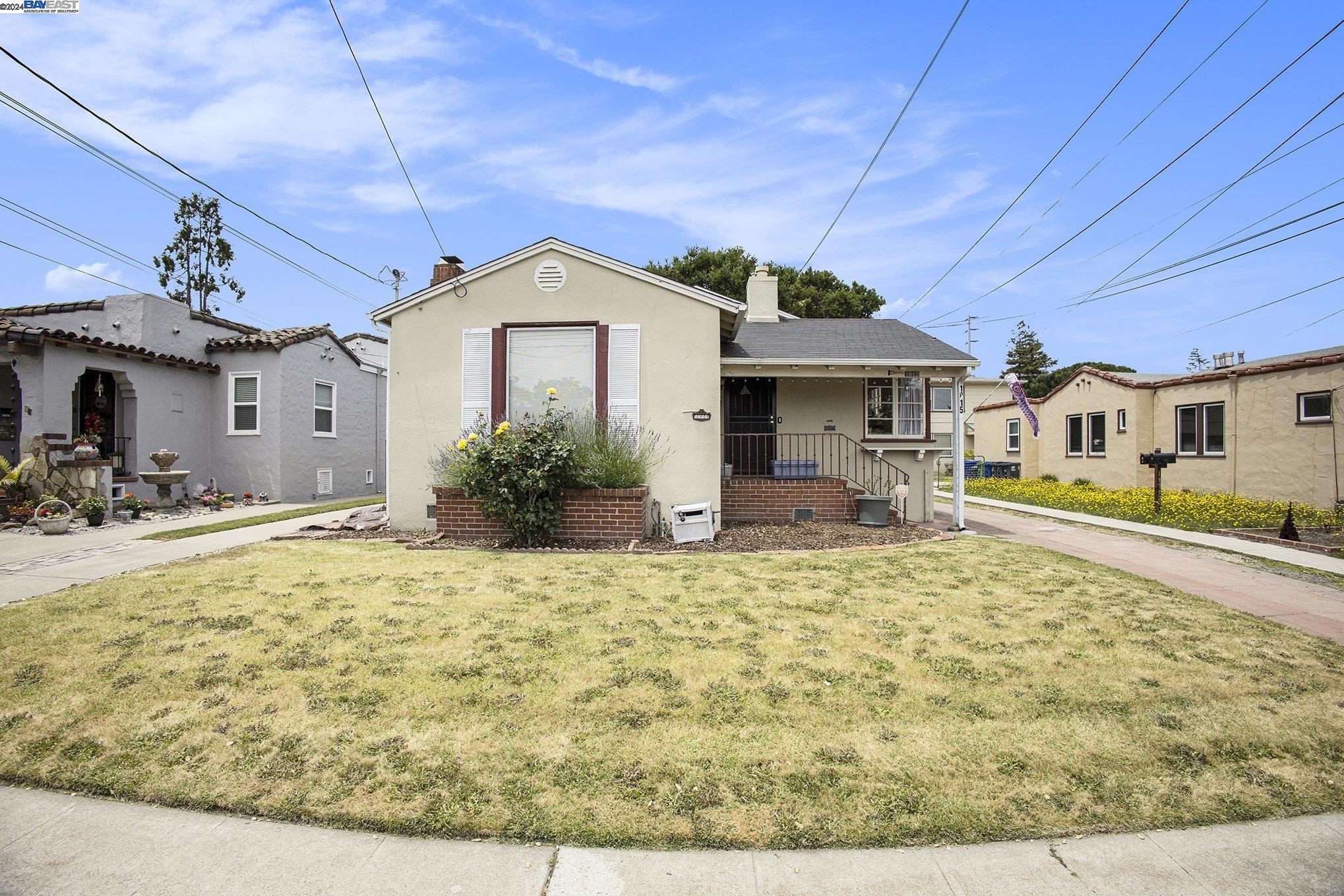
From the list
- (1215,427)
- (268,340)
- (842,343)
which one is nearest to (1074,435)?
(1215,427)

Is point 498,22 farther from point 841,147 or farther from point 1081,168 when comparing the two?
point 1081,168

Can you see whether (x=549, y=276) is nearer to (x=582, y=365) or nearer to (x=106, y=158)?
(x=582, y=365)

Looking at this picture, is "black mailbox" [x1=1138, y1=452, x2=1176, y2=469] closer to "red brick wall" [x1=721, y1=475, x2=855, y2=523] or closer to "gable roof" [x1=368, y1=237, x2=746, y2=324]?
"red brick wall" [x1=721, y1=475, x2=855, y2=523]

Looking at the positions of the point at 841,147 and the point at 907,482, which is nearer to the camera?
the point at 907,482

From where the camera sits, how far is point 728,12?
10.0 metres

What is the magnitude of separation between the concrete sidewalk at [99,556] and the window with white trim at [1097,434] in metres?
20.4

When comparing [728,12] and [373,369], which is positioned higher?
[728,12]

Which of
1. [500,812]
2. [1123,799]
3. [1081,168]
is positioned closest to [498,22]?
[500,812]

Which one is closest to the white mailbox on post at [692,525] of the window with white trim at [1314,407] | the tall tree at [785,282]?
the window with white trim at [1314,407]

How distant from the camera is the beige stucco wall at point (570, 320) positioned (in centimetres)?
975

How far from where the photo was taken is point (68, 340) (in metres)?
11.1

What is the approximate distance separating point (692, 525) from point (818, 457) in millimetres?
4168

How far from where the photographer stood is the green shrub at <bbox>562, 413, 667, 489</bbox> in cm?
920

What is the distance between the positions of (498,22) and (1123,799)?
1094 cm
